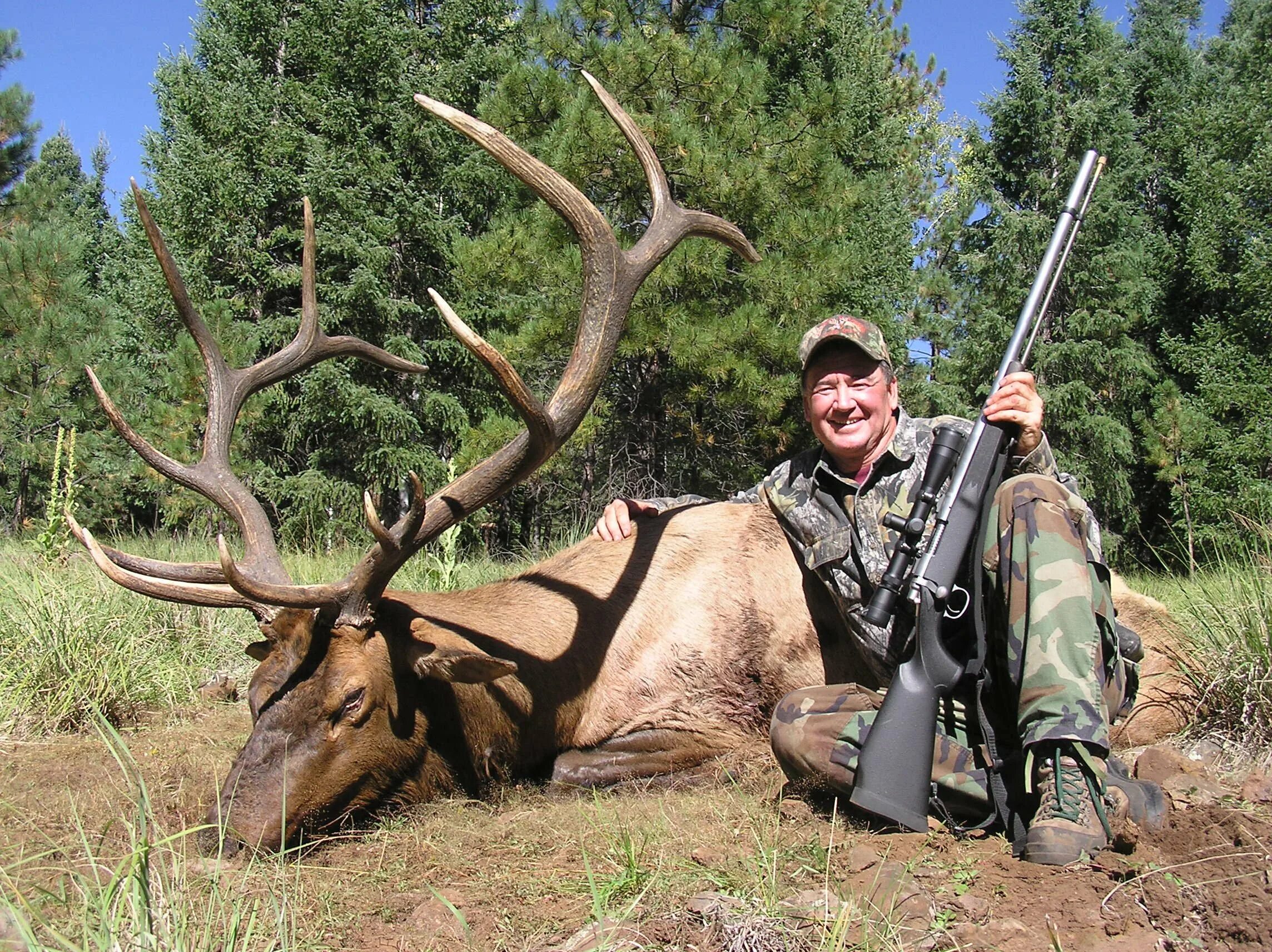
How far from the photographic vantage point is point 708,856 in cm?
226

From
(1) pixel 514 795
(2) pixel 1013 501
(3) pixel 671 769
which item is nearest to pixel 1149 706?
(2) pixel 1013 501

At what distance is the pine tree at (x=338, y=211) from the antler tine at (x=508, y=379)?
11127 millimetres

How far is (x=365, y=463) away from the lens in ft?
47.0

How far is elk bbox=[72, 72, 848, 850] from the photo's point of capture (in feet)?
9.62

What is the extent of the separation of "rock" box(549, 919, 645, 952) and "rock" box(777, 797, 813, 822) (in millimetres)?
884

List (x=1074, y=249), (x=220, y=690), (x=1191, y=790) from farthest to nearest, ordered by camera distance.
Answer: (x=1074, y=249)
(x=220, y=690)
(x=1191, y=790)

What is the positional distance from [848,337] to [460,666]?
1.74 m

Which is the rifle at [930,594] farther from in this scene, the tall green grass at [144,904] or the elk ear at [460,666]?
the tall green grass at [144,904]

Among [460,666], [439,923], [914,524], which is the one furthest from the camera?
[460,666]

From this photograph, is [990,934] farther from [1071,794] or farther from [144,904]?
[144,904]

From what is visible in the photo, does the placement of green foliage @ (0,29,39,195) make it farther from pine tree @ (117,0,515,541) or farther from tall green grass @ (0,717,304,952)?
tall green grass @ (0,717,304,952)

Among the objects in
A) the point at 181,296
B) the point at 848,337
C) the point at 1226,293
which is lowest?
the point at 848,337

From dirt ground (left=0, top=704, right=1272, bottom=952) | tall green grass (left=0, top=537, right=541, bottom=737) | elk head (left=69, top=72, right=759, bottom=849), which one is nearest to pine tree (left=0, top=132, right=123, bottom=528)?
tall green grass (left=0, top=537, right=541, bottom=737)

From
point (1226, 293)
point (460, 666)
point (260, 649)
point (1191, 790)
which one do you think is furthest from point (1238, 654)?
point (1226, 293)
